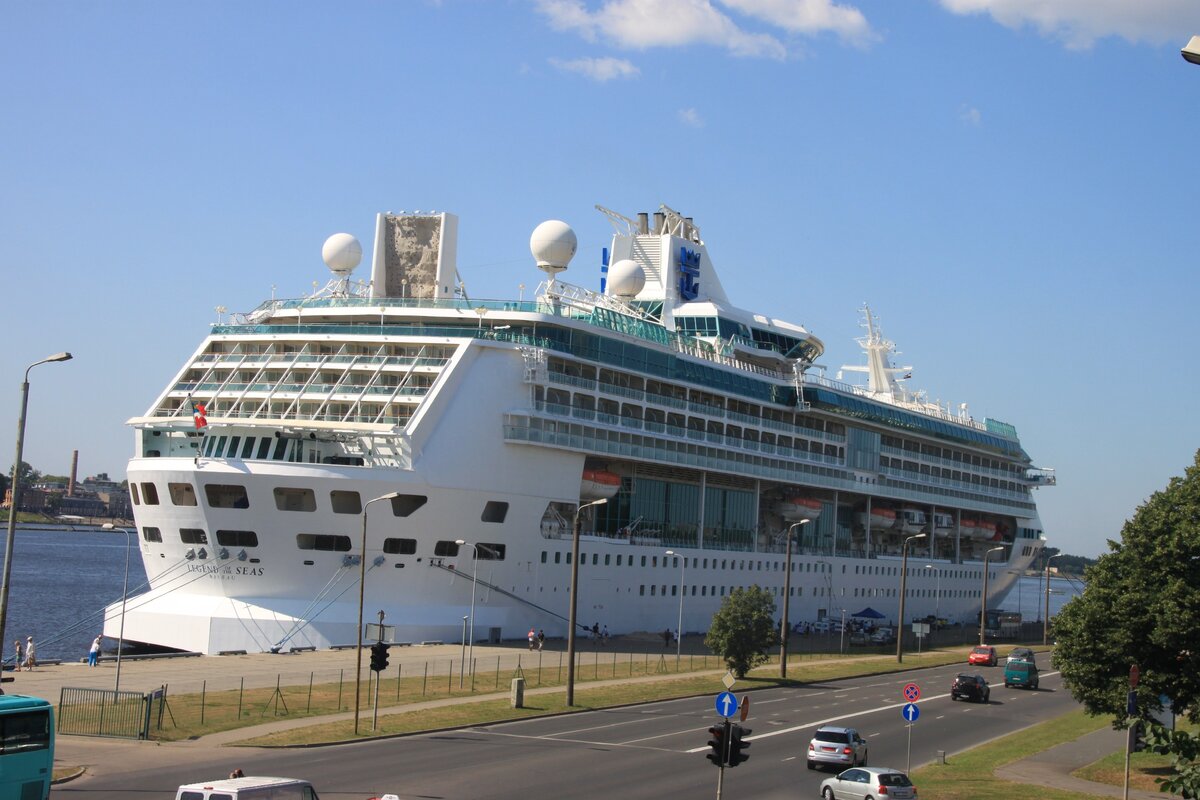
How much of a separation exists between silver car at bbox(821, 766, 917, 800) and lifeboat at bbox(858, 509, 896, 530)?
65.0m

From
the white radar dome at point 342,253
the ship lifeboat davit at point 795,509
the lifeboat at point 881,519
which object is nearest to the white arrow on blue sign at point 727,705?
the white radar dome at point 342,253

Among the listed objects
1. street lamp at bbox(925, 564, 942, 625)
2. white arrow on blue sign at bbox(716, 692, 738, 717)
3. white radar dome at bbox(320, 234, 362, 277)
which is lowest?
white arrow on blue sign at bbox(716, 692, 738, 717)

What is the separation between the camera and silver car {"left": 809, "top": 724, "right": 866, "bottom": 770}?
3197 cm

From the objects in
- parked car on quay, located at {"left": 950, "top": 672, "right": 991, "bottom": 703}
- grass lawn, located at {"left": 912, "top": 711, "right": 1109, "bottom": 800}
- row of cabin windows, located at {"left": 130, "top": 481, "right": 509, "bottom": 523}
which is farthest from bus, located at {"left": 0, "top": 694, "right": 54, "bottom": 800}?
parked car on quay, located at {"left": 950, "top": 672, "right": 991, "bottom": 703}

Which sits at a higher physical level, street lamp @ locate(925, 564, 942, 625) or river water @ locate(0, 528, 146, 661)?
street lamp @ locate(925, 564, 942, 625)

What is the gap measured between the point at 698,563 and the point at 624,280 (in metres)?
15.5

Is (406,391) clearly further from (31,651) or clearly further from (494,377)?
(31,651)

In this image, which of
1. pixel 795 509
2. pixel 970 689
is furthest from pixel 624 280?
pixel 970 689

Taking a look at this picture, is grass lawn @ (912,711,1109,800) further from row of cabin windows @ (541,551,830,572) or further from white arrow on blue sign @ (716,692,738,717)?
row of cabin windows @ (541,551,830,572)

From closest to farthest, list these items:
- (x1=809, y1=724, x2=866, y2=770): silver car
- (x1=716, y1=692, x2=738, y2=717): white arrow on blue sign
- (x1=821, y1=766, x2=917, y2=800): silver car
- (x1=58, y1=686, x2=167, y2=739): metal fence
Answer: (x1=716, y1=692, x2=738, y2=717): white arrow on blue sign < (x1=821, y1=766, x2=917, y2=800): silver car < (x1=809, y1=724, x2=866, y2=770): silver car < (x1=58, y1=686, x2=167, y2=739): metal fence

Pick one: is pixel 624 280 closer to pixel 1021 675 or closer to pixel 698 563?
pixel 698 563

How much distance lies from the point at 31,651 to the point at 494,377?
20.9 meters

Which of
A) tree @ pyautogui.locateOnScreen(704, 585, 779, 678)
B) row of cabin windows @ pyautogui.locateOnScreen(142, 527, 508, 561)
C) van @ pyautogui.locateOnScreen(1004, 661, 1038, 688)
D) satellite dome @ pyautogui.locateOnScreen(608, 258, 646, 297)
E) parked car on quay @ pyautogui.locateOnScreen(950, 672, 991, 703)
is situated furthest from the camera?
satellite dome @ pyautogui.locateOnScreen(608, 258, 646, 297)

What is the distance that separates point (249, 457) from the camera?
175ft
